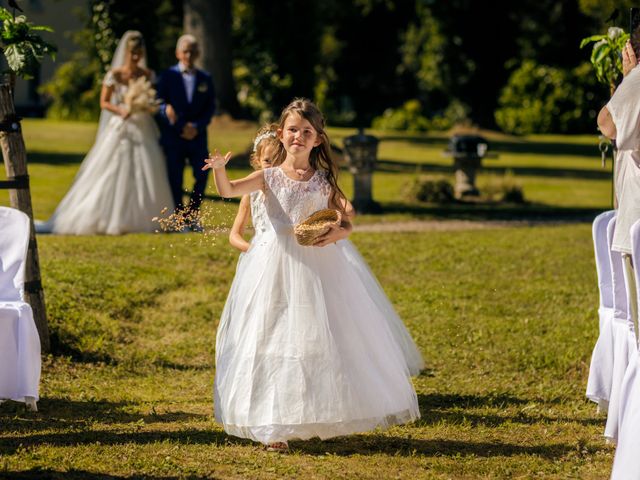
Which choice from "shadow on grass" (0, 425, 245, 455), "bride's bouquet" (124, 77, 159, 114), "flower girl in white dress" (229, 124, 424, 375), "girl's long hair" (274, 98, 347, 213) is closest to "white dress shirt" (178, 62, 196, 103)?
"bride's bouquet" (124, 77, 159, 114)

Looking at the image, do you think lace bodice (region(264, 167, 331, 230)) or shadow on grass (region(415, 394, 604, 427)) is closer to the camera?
lace bodice (region(264, 167, 331, 230))

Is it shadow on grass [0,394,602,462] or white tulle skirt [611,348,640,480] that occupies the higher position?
white tulle skirt [611,348,640,480]

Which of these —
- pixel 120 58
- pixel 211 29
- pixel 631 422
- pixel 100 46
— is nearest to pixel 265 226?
pixel 631 422

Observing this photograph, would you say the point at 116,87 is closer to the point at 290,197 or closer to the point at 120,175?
the point at 120,175

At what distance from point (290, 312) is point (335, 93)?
3889cm

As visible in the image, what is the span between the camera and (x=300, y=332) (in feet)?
19.6

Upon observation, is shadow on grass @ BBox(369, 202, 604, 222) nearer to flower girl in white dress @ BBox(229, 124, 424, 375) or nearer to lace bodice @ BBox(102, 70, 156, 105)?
lace bodice @ BBox(102, 70, 156, 105)

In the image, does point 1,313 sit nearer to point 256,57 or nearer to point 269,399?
point 269,399

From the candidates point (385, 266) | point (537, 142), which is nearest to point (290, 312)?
point (385, 266)

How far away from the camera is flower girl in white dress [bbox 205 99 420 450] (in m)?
5.89

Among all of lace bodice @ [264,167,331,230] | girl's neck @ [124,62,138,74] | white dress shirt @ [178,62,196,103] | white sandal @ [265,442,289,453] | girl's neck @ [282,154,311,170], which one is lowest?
white sandal @ [265,442,289,453]

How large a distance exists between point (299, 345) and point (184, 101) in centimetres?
793

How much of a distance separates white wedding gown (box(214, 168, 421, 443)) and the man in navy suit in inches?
277

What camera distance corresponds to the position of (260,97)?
31.6 m
